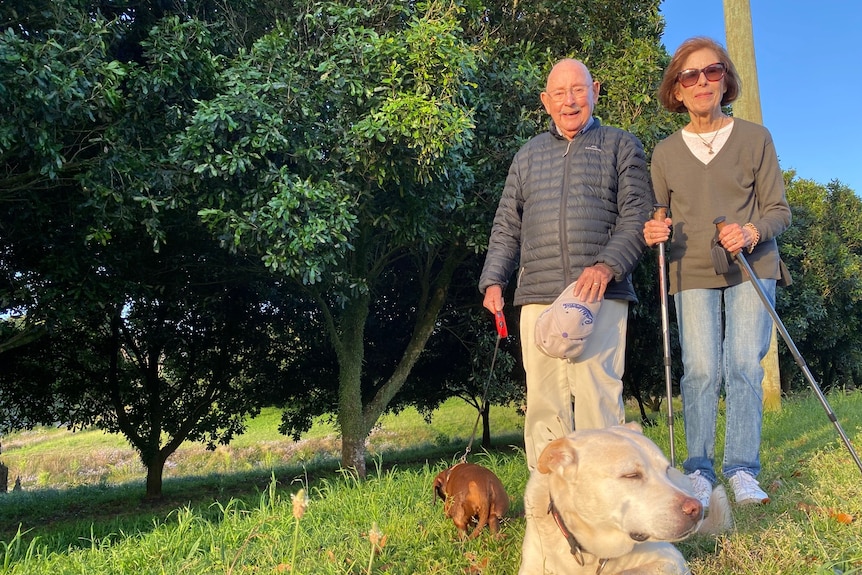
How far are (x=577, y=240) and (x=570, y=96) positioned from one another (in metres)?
0.78

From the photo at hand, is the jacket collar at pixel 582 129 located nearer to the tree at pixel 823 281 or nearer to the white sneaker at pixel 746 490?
the white sneaker at pixel 746 490

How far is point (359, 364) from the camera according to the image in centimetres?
1069

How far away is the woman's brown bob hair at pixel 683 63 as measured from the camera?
358 cm

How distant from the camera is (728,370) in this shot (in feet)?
11.8

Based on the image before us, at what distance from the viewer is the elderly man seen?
3.22m

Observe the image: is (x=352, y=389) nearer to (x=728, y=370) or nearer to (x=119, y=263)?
(x=119, y=263)

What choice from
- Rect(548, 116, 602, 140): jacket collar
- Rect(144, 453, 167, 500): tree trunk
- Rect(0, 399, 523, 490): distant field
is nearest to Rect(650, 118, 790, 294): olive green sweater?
Rect(548, 116, 602, 140): jacket collar

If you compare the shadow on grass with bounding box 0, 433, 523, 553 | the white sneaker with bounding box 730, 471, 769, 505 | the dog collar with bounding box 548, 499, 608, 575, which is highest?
the dog collar with bounding box 548, 499, 608, 575

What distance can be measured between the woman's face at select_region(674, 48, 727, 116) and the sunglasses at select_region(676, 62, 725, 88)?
0.01m

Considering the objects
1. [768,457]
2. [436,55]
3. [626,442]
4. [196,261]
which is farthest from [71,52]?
[768,457]

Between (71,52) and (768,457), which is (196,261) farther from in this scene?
(768,457)

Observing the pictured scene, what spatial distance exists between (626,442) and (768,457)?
3557 millimetres

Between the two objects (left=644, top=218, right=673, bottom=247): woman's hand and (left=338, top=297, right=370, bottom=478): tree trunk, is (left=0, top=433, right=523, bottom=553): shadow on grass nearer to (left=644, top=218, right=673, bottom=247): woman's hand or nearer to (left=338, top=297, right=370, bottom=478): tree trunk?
(left=338, top=297, right=370, bottom=478): tree trunk

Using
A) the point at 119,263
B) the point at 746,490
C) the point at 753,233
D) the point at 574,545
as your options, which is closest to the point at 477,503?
the point at 574,545
